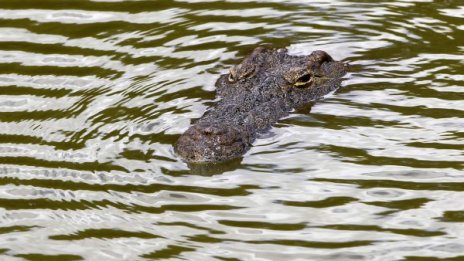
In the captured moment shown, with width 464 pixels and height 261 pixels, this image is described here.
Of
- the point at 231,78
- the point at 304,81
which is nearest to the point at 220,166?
the point at 231,78

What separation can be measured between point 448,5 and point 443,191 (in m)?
5.03

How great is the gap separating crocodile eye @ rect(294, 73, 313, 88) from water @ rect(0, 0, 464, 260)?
0.40m

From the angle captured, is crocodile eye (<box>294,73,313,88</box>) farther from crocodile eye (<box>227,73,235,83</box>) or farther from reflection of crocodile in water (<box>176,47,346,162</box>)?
crocodile eye (<box>227,73,235,83</box>)

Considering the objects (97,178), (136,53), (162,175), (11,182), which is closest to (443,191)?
(162,175)

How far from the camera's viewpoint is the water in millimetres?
8117

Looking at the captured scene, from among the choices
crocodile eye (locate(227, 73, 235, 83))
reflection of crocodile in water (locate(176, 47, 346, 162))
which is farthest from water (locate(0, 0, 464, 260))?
crocodile eye (locate(227, 73, 235, 83))

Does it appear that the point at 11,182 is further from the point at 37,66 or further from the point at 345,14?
the point at 345,14

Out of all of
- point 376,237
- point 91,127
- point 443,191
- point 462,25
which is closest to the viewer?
point 376,237

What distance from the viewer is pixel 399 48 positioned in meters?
12.1

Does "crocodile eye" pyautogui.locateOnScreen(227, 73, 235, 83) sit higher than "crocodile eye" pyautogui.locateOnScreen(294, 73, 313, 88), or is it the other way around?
"crocodile eye" pyautogui.locateOnScreen(227, 73, 235, 83)

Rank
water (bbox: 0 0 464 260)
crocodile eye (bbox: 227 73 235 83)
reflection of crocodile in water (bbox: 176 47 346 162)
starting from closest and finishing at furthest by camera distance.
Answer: water (bbox: 0 0 464 260)
reflection of crocodile in water (bbox: 176 47 346 162)
crocodile eye (bbox: 227 73 235 83)

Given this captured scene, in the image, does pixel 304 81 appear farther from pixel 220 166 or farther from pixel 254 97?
pixel 220 166

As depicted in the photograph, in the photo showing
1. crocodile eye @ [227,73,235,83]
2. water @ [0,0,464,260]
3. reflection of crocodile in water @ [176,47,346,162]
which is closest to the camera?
water @ [0,0,464,260]

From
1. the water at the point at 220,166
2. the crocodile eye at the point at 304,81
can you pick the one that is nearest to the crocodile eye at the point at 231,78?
the water at the point at 220,166
